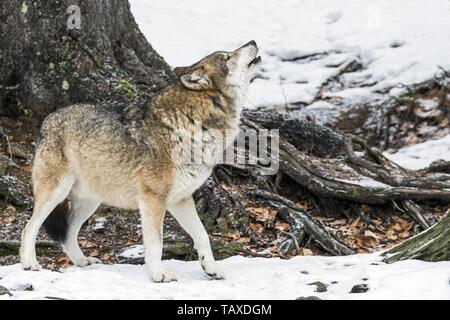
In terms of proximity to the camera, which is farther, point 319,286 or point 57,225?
point 57,225

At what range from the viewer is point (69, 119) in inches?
257

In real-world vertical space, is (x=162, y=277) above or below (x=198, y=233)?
below

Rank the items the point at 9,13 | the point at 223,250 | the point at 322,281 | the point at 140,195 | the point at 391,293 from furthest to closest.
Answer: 1. the point at 9,13
2. the point at 223,250
3. the point at 140,195
4. the point at 322,281
5. the point at 391,293

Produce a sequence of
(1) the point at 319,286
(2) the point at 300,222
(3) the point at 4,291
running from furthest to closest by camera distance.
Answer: (2) the point at 300,222 → (1) the point at 319,286 → (3) the point at 4,291

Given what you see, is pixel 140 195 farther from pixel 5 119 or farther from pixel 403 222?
pixel 403 222

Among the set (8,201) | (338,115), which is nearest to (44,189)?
(8,201)

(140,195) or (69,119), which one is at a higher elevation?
(69,119)

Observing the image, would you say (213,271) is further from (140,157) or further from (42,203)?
(42,203)

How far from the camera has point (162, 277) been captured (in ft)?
19.4

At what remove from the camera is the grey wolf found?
6.18 meters

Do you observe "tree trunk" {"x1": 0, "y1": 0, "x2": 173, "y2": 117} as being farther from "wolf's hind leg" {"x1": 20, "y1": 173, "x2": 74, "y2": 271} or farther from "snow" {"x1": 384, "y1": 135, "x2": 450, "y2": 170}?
"snow" {"x1": 384, "y1": 135, "x2": 450, "y2": 170}

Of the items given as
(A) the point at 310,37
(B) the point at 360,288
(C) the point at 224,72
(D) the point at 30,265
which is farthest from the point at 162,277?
(A) the point at 310,37

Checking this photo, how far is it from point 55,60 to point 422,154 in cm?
612

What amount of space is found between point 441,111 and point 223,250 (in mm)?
6504
